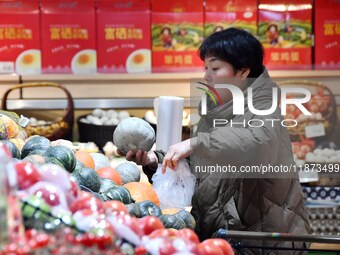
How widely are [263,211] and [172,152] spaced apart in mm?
467

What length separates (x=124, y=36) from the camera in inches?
207

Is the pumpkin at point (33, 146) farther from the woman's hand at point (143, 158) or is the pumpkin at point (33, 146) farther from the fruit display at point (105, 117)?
the fruit display at point (105, 117)

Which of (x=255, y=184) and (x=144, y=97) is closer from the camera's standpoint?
(x=255, y=184)

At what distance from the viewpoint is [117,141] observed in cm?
303

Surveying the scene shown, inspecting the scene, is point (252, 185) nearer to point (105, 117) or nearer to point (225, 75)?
point (225, 75)

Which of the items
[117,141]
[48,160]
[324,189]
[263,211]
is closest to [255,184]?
[263,211]

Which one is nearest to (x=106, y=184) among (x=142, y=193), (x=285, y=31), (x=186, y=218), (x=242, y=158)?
(x=142, y=193)

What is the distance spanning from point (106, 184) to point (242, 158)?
20.6 inches

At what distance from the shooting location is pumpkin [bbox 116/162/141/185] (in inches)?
124

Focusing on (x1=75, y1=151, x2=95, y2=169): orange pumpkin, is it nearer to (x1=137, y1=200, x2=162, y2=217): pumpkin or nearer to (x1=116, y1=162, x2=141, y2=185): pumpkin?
(x1=116, y1=162, x2=141, y2=185): pumpkin

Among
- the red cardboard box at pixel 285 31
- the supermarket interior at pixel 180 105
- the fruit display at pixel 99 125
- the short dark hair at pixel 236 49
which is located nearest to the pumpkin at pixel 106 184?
the supermarket interior at pixel 180 105

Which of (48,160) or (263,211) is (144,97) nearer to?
(263,211)

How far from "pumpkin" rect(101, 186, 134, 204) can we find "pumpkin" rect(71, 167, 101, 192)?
0.14 ft

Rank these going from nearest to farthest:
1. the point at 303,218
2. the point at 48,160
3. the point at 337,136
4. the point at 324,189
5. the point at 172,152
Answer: the point at 48,160 < the point at 172,152 < the point at 303,218 < the point at 324,189 < the point at 337,136
